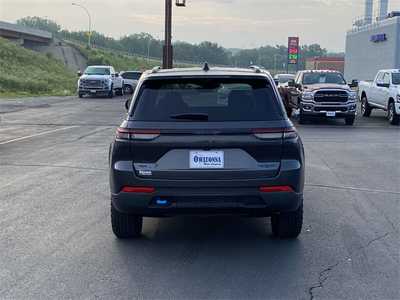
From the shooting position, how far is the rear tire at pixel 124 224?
6.56 metres

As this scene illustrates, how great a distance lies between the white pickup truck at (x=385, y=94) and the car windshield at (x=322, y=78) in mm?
1591

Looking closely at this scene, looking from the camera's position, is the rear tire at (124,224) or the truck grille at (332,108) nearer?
the rear tire at (124,224)

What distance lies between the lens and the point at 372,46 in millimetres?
54219

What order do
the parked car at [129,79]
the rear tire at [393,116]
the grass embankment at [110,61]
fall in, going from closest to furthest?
the rear tire at [393,116], the parked car at [129,79], the grass embankment at [110,61]

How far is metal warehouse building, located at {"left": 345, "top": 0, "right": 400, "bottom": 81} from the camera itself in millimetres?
47441

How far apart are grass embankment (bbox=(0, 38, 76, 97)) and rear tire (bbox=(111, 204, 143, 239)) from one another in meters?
38.2

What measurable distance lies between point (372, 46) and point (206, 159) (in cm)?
5134

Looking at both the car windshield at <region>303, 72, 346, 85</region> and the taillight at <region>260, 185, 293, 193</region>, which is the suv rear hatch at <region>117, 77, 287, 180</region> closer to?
the taillight at <region>260, 185, 293, 193</region>

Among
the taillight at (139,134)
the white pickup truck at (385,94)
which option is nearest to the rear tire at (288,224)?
the taillight at (139,134)

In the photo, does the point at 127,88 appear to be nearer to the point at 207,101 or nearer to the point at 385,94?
the point at 385,94

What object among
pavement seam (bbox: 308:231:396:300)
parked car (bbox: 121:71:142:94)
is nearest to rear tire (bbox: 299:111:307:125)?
pavement seam (bbox: 308:231:396:300)

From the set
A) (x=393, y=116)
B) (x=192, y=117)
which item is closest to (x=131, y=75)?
(x=393, y=116)

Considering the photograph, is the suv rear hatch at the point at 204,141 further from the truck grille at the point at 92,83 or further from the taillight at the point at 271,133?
the truck grille at the point at 92,83

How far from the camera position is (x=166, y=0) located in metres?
33.0
